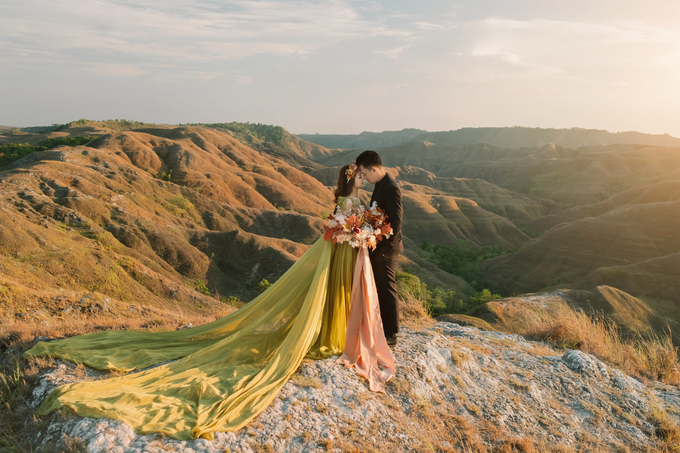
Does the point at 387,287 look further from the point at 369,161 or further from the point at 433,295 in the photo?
the point at 433,295

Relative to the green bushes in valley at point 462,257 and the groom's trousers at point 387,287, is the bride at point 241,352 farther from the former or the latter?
the green bushes in valley at point 462,257

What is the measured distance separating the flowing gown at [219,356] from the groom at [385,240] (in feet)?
1.28

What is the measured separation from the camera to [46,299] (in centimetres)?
1078

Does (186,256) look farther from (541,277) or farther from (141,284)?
(541,277)

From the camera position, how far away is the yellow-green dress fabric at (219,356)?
373 centimetres

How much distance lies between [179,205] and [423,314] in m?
33.5

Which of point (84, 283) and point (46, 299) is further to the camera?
point (84, 283)

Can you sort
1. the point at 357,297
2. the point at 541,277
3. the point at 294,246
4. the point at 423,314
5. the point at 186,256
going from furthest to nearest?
the point at 541,277 < the point at 294,246 < the point at 186,256 < the point at 423,314 < the point at 357,297

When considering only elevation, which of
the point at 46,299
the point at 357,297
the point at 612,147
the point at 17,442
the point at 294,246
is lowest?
the point at 294,246

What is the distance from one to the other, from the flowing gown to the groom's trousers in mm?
346

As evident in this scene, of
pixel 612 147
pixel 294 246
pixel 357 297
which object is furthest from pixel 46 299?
pixel 612 147

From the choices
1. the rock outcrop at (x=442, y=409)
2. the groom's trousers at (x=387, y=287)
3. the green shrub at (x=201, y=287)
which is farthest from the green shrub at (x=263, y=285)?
the groom's trousers at (x=387, y=287)

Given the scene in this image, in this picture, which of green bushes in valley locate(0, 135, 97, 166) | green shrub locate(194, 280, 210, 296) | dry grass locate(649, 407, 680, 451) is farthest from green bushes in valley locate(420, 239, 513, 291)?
green bushes in valley locate(0, 135, 97, 166)

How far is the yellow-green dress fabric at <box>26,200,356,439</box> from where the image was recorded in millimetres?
3734
